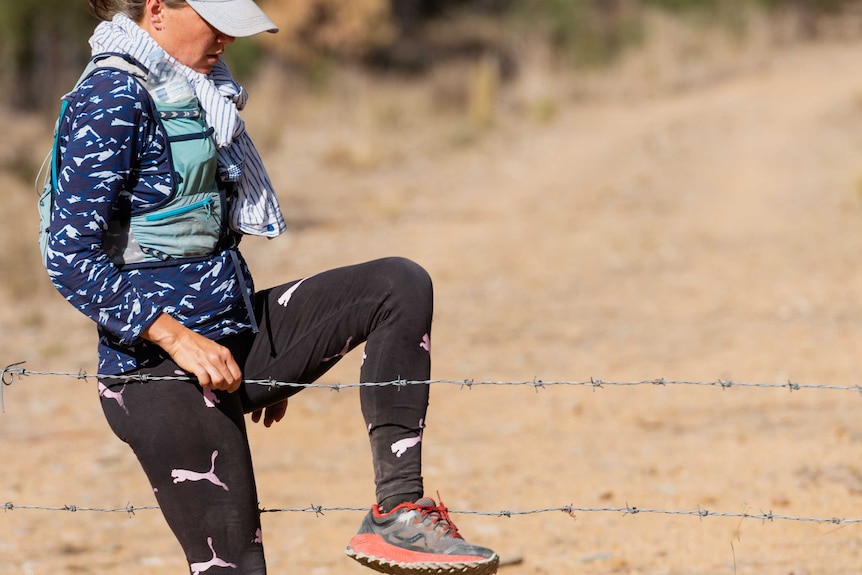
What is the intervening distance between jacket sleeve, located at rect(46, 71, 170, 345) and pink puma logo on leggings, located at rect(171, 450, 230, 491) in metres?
0.34

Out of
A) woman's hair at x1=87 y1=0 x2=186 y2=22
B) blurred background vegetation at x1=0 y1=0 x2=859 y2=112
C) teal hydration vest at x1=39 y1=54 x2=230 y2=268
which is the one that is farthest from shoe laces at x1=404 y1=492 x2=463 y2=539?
blurred background vegetation at x1=0 y1=0 x2=859 y2=112

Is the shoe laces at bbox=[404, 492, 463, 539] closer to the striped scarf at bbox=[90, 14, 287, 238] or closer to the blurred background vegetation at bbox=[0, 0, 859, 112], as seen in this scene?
the striped scarf at bbox=[90, 14, 287, 238]

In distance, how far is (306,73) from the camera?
22.1m

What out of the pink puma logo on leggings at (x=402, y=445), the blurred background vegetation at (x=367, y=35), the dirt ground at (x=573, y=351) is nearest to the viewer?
the pink puma logo on leggings at (x=402, y=445)

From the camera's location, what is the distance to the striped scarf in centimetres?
269

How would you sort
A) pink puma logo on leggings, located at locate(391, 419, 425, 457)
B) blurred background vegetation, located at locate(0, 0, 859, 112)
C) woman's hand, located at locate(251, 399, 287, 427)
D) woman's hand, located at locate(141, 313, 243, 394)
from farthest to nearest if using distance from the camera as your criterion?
blurred background vegetation, located at locate(0, 0, 859, 112), woman's hand, located at locate(251, 399, 287, 427), pink puma logo on leggings, located at locate(391, 419, 425, 457), woman's hand, located at locate(141, 313, 243, 394)

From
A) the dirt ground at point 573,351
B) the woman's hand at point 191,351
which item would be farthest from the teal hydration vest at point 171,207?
the dirt ground at point 573,351

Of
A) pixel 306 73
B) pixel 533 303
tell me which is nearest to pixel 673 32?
pixel 306 73

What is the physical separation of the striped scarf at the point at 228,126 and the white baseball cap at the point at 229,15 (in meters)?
0.13

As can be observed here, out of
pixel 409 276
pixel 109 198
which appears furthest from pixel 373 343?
pixel 109 198

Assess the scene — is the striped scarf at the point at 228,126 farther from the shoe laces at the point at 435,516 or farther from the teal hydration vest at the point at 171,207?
the shoe laces at the point at 435,516

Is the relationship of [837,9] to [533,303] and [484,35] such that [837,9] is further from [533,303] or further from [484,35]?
[533,303]

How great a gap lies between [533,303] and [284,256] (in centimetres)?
301

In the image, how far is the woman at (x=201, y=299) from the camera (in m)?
2.59
